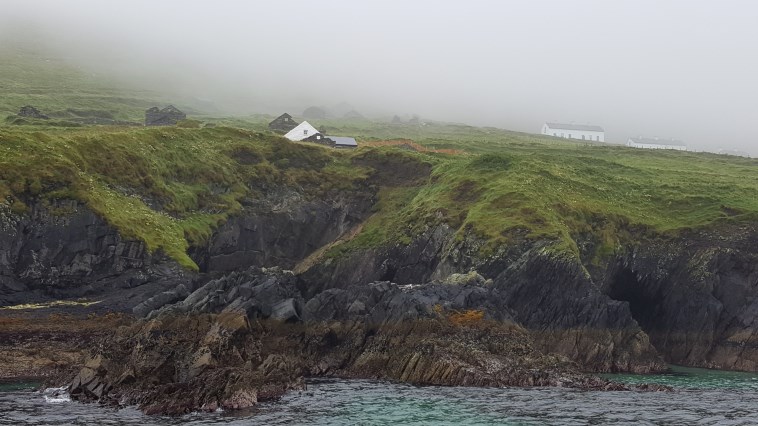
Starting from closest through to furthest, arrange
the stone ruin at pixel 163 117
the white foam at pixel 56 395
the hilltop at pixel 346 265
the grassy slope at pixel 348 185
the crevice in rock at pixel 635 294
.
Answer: the white foam at pixel 56 395 → the hilltop at pixel 346 265 → the grassy slope at pixel 348 185 → the crevice in rock at pixel 635 294 → the stone ruin at pixel 163 117

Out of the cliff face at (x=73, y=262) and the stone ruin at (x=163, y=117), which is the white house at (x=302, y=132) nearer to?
the stone ruin at (x=163, y=117)

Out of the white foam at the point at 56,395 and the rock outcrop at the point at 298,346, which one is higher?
the rock outcrop at the point at 298,346

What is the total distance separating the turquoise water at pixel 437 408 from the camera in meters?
43.0

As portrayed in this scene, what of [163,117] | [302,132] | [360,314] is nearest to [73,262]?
[360,314]

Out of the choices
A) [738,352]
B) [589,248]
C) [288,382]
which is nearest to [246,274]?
[288,382]

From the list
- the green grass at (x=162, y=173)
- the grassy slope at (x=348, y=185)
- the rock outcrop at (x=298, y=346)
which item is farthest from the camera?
the grassy slope at (x=348, y=185)

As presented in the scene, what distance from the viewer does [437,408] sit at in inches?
1849

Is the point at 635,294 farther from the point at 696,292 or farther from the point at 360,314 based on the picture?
the point at 360,314

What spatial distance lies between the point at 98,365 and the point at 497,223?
45639mm

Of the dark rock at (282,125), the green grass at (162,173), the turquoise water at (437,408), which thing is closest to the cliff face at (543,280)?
the green grass at (162,173)

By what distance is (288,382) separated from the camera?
54.4 m

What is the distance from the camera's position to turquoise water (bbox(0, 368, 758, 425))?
43.0m

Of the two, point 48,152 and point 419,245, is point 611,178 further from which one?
point 48,152

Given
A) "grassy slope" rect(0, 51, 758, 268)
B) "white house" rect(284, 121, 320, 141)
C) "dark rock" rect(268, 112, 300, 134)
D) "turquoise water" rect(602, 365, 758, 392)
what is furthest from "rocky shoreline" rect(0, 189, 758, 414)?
Answer: "dark rock" rect(268, 112, 300, 134)
